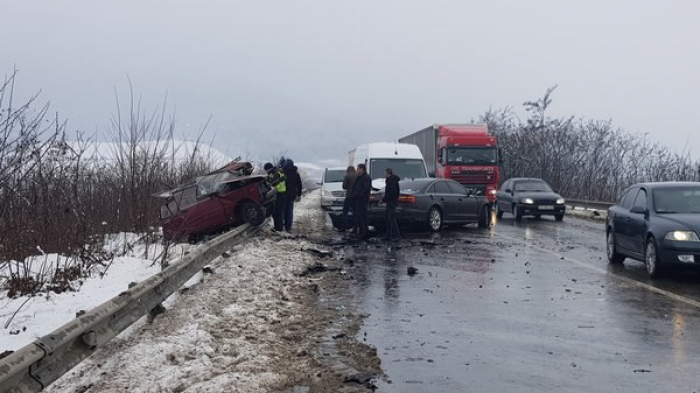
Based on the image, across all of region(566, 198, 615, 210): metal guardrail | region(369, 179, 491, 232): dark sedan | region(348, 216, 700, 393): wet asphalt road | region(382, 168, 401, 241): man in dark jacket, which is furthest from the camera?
region(566, 198, 615, 210): metal guardrail

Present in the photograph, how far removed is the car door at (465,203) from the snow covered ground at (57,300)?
11043 millimetres

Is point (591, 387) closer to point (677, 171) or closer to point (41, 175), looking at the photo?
point (41, 175)

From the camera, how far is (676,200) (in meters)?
11.3

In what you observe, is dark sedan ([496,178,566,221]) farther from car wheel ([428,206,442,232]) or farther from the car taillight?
the car taillight

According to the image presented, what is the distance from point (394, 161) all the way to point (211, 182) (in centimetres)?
839

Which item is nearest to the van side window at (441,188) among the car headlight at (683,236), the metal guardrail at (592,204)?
the car headlight at (683,236)

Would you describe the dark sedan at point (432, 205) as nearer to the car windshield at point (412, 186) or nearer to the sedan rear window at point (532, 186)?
the car windshield at point (412, 186)

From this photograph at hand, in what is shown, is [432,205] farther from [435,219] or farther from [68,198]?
[68,198]

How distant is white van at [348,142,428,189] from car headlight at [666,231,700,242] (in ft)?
42.6

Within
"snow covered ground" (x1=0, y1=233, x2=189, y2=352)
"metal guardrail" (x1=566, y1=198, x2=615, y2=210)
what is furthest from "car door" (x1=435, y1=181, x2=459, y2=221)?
"metal guardrail" (x1=566, y1=198, x2=615, y2=210)

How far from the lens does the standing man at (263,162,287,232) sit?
17312mm

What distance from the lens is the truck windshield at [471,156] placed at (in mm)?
27188

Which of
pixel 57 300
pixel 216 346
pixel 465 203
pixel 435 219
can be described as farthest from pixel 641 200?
pixel 57 300

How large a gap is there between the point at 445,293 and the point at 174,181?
10994 millimetres
